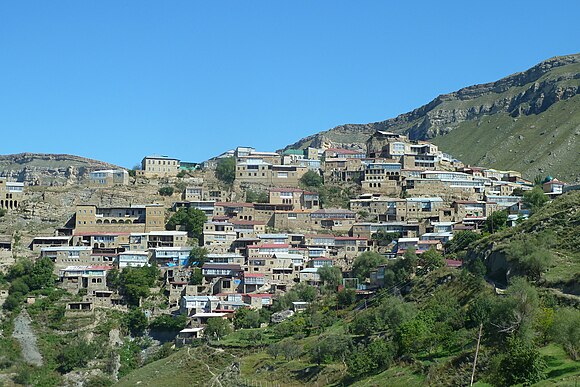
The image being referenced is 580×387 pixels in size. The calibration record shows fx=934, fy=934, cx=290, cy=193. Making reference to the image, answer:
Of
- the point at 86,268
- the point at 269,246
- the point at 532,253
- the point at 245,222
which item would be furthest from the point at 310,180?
the point at 532,253

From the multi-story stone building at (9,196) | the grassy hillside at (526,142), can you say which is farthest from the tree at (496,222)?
the grassy hillside at (526,142)

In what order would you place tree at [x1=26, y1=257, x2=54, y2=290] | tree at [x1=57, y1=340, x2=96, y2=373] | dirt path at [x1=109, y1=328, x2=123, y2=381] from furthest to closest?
tree at [x1=26, y1=257, x2=54, y2=290], dirt path at [x1=109, y1=328, x2=123, y2=381], tree at [x1=57, y1=340, x2=96, y2=373]

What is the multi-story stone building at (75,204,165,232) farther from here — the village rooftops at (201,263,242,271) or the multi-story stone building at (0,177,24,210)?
the village rooftops at (201,263,242,271)

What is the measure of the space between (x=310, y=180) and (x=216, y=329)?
31998mm

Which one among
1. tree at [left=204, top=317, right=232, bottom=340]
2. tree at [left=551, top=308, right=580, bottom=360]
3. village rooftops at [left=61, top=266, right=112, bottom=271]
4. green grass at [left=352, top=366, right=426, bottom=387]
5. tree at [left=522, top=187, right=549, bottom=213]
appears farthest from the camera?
tree at [left=522, top=187, right=549, bottom=213]

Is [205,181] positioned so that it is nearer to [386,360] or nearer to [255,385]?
[255,385]

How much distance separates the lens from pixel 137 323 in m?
68.6

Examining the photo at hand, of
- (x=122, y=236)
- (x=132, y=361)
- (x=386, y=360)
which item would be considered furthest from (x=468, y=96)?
(x=386, y=360)

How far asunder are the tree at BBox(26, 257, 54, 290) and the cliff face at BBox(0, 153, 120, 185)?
4120 cm

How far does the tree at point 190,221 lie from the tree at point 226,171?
36.0ft

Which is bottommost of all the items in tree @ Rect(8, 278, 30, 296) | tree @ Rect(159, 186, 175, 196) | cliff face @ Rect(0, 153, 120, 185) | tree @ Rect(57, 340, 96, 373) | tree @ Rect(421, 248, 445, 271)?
tree @ Rect(57, 340, 96, 373)

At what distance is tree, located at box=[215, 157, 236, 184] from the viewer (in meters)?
93.1

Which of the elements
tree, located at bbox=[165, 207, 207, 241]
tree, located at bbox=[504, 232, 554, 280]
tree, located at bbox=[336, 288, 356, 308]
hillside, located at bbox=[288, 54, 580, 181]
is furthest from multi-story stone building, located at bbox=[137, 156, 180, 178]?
tree, located at bbox=[504, 232, 554, 280]

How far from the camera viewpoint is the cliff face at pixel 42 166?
119 metres
